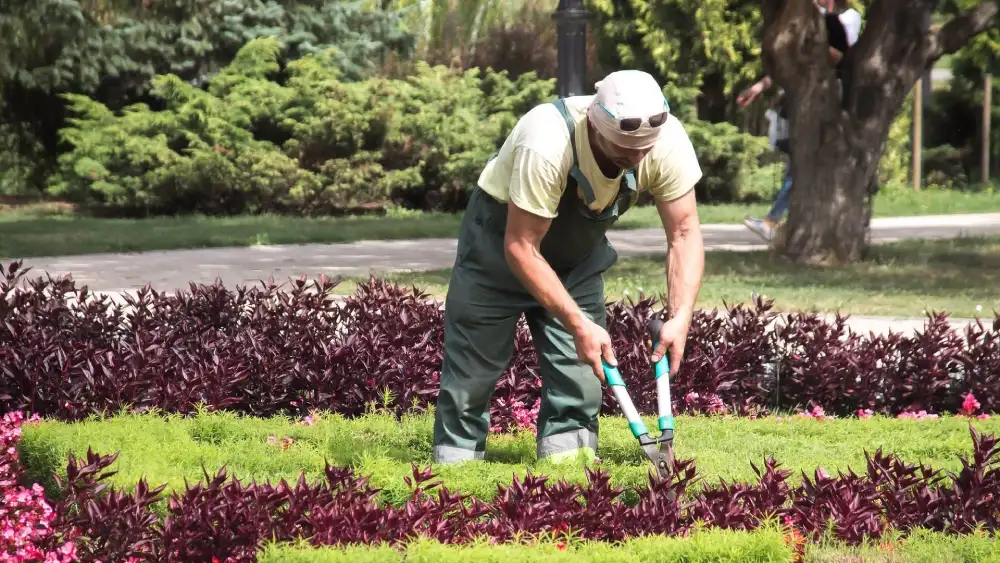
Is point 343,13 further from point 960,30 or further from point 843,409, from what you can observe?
point 843,409

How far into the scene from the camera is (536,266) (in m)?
4.18

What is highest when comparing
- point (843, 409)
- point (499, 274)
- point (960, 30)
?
point (960, 30)

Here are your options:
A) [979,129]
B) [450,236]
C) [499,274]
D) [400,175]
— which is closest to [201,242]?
[450,236]

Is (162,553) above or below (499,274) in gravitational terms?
below

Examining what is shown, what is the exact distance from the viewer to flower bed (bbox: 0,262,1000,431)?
20.1 feet

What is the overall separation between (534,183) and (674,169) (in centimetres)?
49

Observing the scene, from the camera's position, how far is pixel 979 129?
97.4 feet

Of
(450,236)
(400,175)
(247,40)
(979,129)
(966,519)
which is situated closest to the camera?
(966,519)

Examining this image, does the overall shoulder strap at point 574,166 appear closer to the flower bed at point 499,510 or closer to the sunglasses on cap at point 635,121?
the sunglasses on cap at point 635,121

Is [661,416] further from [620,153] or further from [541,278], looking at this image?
[620,153]

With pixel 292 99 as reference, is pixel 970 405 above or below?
below

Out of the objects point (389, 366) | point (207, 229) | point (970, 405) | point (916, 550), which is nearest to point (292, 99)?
point (207, 229)

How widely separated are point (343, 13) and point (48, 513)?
18.6 meters

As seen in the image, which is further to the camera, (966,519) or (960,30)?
(960,30)
